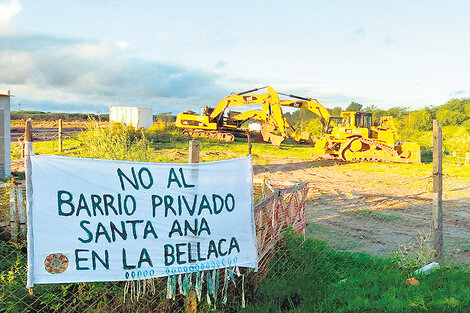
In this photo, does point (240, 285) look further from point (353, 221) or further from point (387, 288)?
point (353, 221)

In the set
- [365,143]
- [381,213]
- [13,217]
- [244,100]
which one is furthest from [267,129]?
[13,217]

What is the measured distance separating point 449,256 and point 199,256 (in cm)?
542

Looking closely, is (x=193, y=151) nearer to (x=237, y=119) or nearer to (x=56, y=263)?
(x=56, y=263)

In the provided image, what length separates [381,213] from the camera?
1068 cm

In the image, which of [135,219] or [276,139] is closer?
[135,219]

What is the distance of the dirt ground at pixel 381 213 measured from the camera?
7736mm

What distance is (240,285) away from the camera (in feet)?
14.3

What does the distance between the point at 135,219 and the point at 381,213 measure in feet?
28.2

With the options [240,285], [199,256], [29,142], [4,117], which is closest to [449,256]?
[240,285]

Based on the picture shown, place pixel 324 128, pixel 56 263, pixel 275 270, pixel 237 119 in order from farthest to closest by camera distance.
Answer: pixel 237 119
pixel 324 128
pixel 275 270
pixel 56 263

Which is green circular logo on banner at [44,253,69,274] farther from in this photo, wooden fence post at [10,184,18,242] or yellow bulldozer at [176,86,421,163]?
yellow bulldozer at [176,86,421,163]

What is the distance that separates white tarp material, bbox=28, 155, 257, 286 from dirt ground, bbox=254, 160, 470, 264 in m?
3.36

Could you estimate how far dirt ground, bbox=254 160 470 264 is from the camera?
7736 mm

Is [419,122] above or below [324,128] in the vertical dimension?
above
